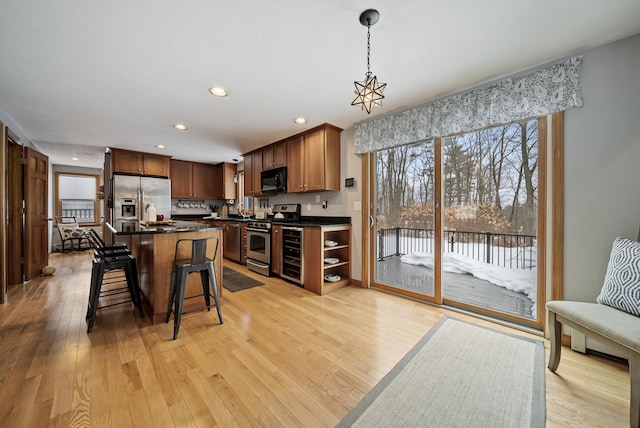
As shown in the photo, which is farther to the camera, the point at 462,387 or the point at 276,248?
the point at 276,248

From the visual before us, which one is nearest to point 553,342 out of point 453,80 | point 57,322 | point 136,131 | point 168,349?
point 453,80

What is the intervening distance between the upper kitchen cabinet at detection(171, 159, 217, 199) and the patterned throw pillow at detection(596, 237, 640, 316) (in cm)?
665

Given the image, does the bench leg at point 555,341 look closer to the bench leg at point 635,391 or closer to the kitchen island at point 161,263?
the bench leg at point 635,391

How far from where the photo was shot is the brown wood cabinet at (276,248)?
3.74 m

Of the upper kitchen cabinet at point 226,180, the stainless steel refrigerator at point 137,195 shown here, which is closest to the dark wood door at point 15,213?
the stainless steel refrigerator at point 137,195

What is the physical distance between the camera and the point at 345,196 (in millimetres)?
3627

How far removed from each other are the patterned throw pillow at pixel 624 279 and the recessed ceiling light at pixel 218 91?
342cm

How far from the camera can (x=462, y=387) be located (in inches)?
58.0

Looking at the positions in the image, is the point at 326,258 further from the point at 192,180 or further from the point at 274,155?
the point at 192,180

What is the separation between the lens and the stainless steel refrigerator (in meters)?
4.64

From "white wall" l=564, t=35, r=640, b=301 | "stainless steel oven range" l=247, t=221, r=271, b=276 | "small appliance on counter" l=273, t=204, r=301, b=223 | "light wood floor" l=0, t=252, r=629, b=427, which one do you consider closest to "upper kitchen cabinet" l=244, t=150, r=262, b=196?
"small appliance on counter" l=273, t=204, r=301, b=223

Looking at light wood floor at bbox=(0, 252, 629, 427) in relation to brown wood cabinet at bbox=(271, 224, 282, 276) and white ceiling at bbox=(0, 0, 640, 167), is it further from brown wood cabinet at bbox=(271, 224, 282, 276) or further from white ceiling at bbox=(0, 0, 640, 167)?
white ceiling at bbox=(0, 0, 640, 167)

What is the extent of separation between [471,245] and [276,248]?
263cm

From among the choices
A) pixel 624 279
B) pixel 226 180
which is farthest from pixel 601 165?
pixel 226 180
